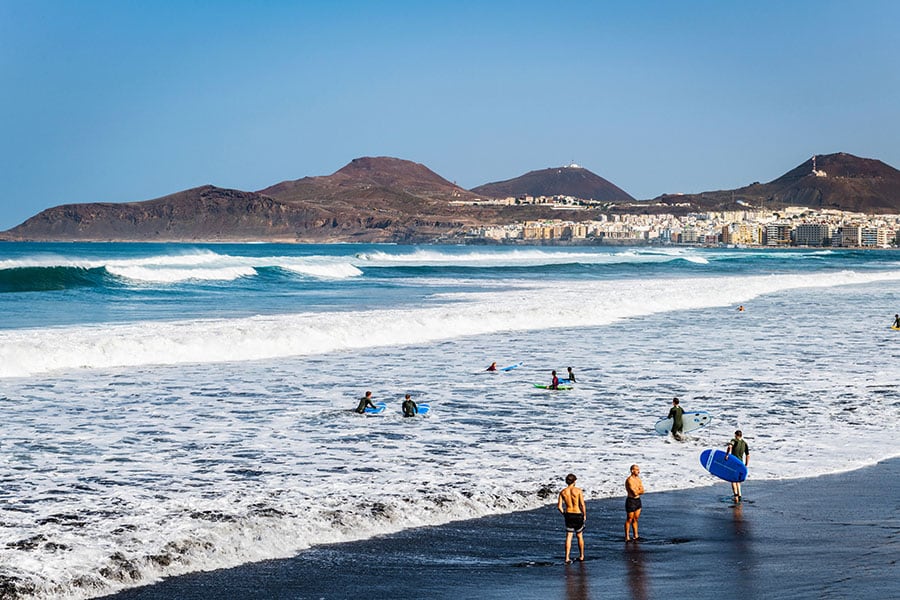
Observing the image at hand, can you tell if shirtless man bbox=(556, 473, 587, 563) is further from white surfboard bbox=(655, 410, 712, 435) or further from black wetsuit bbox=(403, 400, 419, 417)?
black wetsuit bbox=(403, 400, 419, 417)

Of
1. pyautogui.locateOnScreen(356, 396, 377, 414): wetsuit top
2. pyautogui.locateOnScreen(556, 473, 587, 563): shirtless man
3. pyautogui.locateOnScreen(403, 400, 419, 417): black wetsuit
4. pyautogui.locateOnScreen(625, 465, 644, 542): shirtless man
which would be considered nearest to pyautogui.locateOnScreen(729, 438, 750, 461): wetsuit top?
pyautogui.locateOnScreen(625, 465, 644, 542): shirtless man

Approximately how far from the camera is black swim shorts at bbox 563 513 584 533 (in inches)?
384

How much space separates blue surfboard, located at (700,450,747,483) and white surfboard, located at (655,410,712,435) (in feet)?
8.31

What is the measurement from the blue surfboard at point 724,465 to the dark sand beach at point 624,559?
0.97 ft

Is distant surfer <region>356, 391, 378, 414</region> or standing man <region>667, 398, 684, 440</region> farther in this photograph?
distant surfer <region>356, 391, 378, 414</region>

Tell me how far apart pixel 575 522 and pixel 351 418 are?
7.77m

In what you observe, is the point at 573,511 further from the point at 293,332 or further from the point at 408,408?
the point at 293,332

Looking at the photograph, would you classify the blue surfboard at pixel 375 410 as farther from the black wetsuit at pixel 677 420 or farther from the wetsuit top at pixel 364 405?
the black wetsuit at pixel 677 420

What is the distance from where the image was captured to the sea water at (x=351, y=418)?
10.6 m

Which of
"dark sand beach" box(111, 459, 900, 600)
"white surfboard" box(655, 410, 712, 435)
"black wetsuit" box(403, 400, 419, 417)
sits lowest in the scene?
"dark sand beach" box(111, 459, 900, 600)

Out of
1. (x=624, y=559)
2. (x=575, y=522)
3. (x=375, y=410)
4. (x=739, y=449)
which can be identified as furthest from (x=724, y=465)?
(x=375, y=410)

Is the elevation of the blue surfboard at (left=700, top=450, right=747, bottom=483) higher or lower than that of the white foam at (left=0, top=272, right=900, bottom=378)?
lower

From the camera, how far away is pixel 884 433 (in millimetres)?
15695

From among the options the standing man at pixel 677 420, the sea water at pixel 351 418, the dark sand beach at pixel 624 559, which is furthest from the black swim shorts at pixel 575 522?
the standing man at pixel 677 420
